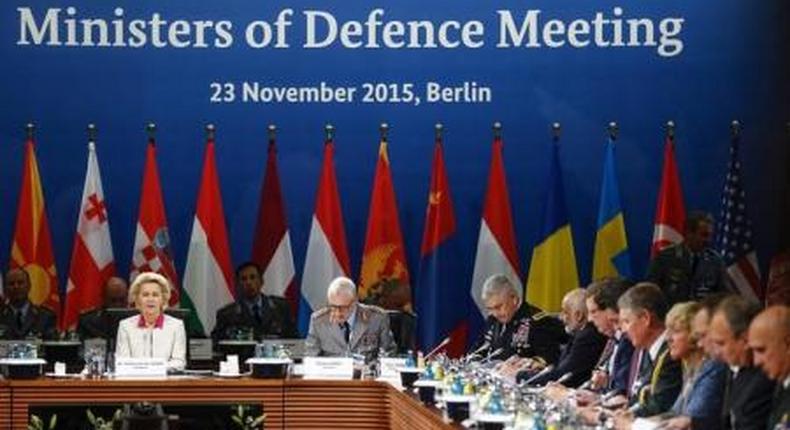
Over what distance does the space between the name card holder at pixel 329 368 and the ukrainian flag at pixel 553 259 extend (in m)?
2.86

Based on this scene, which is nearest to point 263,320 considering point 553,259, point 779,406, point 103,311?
point 103,311

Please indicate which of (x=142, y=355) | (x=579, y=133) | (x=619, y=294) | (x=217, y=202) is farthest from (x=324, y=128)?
(x=619, y=294)

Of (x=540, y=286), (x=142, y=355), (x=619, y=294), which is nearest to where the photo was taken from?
(x=619, y=294)

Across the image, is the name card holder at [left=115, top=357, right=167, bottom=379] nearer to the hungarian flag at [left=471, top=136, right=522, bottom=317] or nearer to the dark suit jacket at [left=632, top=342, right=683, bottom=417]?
the dark suit jacket at [left=632, top=342, right=683, bottom=417]

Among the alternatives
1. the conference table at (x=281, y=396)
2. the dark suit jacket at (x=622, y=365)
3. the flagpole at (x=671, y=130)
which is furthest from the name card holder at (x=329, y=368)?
the flagpole at (x=671, y=130)

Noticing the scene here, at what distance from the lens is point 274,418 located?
9.70 m

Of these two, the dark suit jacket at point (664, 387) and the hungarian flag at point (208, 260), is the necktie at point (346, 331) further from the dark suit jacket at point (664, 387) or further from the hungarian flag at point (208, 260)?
the dark suit jacket at point (664, 387)

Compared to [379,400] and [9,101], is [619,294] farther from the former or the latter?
[9,101]

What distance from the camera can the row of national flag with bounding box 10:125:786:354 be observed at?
1237 centimetres

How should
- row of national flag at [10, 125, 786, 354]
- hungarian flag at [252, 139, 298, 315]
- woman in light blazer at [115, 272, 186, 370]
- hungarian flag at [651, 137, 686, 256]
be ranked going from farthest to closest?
1. hungarian flag at [252, 139, 298, 315]
2. row of national flag at [10, 125, 786, 354]
3. hungarian flag at [651, 137, 686, 256]
4. woman in light blazer at [115, 272, 186, 370]

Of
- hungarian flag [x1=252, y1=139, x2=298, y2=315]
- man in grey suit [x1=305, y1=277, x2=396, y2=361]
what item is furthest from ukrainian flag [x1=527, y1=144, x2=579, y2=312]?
man in grey suit [x1=305, y1=277, x2=396, y2=361]

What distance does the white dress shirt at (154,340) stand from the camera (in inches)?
411

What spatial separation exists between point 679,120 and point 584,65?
761 mm

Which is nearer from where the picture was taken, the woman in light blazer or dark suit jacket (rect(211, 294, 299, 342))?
the woman in light blazer
